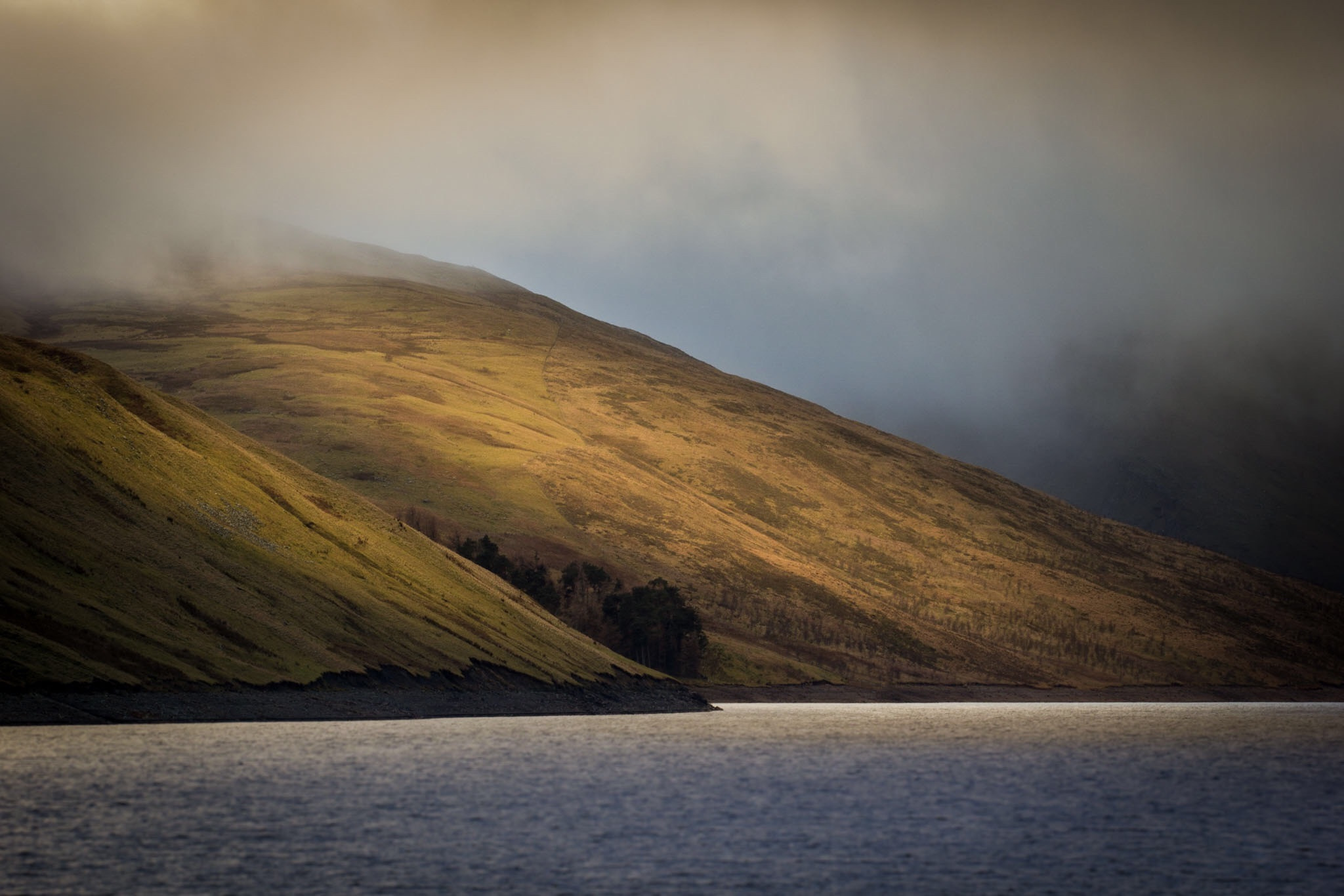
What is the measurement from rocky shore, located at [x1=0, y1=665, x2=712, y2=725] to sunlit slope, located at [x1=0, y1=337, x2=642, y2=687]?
1.52 metres

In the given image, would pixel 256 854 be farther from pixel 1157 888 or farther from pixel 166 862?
pixel 1157 888

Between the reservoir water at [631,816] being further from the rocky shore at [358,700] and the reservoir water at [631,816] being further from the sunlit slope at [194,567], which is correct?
the sunlit slope at [194,567]

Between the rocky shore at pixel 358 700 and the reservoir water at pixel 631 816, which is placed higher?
the reservoir water at pixel 631 816

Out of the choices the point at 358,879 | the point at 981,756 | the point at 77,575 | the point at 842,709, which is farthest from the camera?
the point at 842,709

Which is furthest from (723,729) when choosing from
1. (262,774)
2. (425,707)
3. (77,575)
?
(262,774)

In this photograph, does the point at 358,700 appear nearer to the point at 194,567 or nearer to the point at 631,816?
the point at 194,567

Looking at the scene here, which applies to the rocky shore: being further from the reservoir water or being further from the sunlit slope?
the reservoir water

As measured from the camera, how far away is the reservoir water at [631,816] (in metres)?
39.9

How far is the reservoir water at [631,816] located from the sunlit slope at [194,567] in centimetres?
1502

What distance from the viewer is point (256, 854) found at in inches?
1662

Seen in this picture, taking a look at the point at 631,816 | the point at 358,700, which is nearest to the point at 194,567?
the point at 358,700

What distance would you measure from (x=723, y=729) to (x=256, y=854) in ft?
286

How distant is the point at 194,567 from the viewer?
125375 mm

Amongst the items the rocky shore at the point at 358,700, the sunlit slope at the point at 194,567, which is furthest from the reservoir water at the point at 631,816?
the sunlit slope at the point at 194,567
